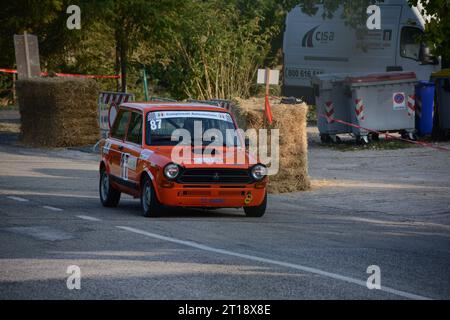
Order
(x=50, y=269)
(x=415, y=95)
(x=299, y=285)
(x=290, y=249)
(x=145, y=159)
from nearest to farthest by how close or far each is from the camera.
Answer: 1. (x=299, y=285)
2. (x=50, y=269)
3. (x=290, y=249)
4. (x=145, y=159)
5. (x=415, y=95)

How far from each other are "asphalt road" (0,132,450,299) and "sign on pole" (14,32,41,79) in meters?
10.0

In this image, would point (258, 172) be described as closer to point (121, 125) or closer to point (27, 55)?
point (121, 125)

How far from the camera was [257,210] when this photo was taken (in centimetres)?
1555

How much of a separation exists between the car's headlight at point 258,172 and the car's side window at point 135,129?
185cm

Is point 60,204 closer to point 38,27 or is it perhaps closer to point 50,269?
point 50,269

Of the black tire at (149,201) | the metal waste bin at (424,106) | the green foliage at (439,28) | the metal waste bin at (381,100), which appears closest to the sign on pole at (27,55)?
the metal waste bin at (381,100)

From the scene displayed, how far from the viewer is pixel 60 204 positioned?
674 inches

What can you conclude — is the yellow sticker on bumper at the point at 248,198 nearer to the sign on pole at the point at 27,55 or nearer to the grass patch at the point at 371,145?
the grass patch at the point at 371,145

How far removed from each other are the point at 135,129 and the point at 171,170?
1.85m

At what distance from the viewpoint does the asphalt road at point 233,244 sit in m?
9.81

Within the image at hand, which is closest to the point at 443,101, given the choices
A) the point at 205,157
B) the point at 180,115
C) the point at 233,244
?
the point at 180,115

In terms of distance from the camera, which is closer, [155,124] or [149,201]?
[149,201]

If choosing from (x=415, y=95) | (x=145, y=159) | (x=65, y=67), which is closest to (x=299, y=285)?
(x=145, y=159)

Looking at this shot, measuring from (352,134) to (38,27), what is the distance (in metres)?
10.6
